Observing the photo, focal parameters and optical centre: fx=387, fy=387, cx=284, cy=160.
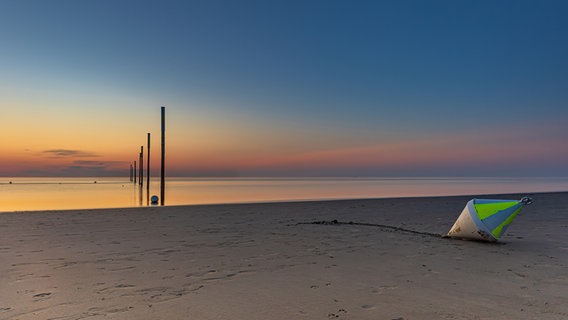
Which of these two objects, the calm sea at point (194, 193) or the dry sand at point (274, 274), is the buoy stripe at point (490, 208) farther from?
the calm sea at point (194, 193)

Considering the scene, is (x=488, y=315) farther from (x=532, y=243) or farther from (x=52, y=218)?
(x=52, y=218)

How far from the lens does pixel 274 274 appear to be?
535 cm

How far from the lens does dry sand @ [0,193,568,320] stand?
12.9 feet

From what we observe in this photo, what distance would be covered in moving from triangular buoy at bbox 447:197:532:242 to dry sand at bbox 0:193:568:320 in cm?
24

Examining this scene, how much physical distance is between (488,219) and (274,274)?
5.11 meters

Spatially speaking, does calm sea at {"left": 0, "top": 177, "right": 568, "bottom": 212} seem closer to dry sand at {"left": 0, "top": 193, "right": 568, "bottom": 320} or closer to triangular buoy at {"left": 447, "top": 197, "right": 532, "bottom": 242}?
dry sand at {"left": 0, "top": 193, "right": 568, "bottom": 320}

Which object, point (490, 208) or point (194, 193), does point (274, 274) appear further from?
point (194, 193)

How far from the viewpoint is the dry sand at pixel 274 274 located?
394 cm

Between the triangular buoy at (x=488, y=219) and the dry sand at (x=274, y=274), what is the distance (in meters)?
0.24

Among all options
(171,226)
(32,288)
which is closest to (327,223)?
(171,226)

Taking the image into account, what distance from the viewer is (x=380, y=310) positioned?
392cm

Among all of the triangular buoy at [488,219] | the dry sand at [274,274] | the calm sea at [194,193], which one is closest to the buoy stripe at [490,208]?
the triangular buoy at [488,219]

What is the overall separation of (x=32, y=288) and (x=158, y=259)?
1.93 m

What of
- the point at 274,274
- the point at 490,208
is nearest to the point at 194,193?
the point at 490,208
